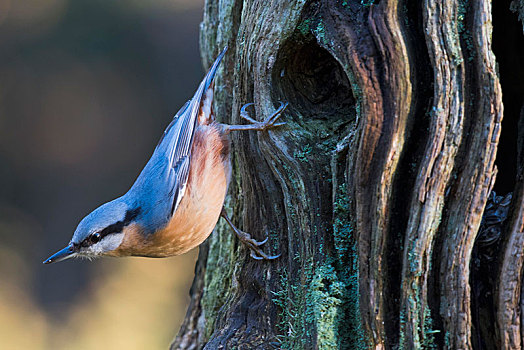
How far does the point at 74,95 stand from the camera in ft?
20.9

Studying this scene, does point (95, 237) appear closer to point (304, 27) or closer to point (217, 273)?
point (217, 273)

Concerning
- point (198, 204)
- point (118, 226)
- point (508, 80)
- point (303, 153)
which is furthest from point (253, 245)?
point (508, 80)

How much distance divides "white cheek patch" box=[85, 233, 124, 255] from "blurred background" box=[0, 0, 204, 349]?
3162 mm

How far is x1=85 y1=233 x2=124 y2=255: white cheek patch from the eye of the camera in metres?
2.51

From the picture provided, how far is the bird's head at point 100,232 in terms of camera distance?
2.47 metres

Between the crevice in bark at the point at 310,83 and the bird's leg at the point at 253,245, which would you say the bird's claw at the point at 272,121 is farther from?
the bird's leg at the point at 253,245

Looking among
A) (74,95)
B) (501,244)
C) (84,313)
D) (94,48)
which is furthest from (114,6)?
(501,244)

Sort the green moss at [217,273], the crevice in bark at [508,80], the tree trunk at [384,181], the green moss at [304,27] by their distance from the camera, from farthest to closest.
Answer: the green moss at [217,273] → the green moss at [304,27] → the crevice in bark at [508,80] → the tree trunk at [384,181]

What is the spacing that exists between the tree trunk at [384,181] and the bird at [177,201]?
0.19 meters

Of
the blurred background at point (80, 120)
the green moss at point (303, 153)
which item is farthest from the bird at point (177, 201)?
the blurred background at point (80, 120)

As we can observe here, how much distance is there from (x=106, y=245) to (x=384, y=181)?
4.35ft

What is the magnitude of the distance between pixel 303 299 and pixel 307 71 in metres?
0.97

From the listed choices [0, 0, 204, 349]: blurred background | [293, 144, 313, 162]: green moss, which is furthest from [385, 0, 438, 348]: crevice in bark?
[0, 0, 204, 349]: blurred background

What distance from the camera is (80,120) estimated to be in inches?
251
